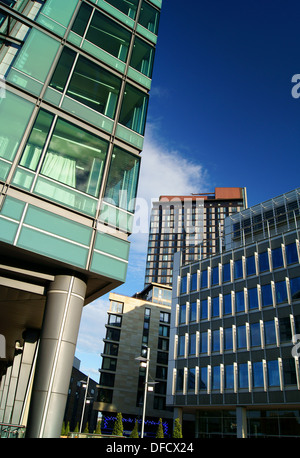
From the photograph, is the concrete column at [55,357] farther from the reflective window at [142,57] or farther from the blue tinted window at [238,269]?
the blue tinted window at [238,269]

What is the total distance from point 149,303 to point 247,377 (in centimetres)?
4202

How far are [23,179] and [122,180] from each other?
370 cm

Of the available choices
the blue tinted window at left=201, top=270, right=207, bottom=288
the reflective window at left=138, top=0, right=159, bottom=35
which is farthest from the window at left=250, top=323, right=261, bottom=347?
the reflective window at left=138, top=0, right=159, bottom=35

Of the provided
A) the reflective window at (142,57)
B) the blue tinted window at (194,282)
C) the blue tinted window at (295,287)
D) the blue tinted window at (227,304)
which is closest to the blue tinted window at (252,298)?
the blue tinted window at (227,304)

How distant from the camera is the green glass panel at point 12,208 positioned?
990cm

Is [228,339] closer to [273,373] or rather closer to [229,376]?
[229,376]

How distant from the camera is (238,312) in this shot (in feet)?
116

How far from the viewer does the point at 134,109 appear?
47.8 feet

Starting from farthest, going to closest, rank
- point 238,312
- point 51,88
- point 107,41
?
A: 1. point 238,312
2. point 107,41
3. point 51,88

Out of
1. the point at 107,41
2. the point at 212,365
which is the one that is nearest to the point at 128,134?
the point at 107,41

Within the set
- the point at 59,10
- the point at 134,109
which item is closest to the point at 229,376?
the point at 134,109

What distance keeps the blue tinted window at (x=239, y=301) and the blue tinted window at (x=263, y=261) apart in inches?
128

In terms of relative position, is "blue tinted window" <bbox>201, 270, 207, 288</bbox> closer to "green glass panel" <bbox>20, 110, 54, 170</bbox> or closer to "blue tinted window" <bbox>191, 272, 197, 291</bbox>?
"blue tinted window" <bbox>191, 272, 197, 291</bbox>
